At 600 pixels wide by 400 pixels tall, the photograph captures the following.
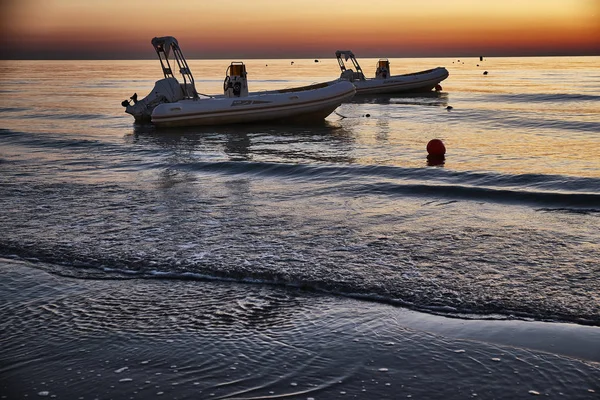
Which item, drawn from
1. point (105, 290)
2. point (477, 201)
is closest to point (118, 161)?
point (477, 201)

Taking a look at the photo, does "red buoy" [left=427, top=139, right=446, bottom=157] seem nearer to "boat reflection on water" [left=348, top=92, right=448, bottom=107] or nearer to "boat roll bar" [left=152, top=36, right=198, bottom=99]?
"boat roll bar" [left=152, top=36, right=198, bottom=99]

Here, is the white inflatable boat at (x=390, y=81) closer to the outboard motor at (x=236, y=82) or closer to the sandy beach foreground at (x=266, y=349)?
the outboard motor at (x=236, y=82)

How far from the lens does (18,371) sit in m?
3.20

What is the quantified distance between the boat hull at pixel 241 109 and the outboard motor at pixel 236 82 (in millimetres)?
395

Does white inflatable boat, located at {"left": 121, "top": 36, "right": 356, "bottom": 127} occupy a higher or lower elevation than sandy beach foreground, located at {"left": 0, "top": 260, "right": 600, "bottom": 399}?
higher

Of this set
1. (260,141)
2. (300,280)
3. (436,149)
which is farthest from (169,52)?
(300,280)

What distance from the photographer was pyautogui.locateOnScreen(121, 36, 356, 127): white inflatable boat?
58.7 ft

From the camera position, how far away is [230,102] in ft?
58.7

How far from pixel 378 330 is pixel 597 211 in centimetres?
493

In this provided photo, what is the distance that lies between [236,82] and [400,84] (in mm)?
15645

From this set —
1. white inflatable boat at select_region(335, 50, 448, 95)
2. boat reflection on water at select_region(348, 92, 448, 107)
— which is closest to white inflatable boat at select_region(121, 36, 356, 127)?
boat reflection on water at select_region(348, 92, 448, 107)

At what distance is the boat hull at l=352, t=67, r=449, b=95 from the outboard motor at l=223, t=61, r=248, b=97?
42.4 feet

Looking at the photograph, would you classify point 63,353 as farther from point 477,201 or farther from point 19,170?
point 19,170

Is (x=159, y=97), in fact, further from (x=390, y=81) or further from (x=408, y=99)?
(x=390, y=81)
